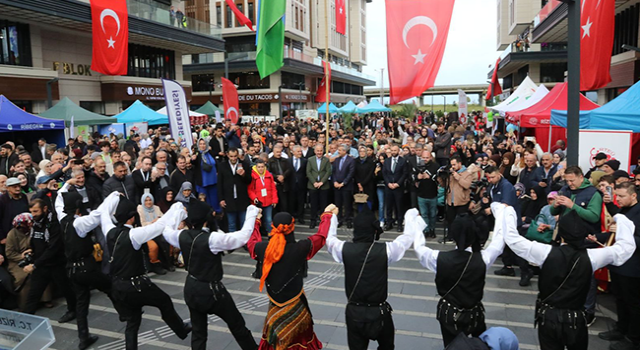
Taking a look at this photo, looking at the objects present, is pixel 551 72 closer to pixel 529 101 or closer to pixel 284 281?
pixel 529 101

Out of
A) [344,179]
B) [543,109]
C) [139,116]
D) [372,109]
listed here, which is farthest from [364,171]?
[372,109]

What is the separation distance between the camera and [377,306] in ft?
14.1

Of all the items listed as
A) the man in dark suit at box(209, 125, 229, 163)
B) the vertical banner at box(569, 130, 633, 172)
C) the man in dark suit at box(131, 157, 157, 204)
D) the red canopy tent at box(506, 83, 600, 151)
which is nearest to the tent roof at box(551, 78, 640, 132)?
the vertical banner at box(569, 130, 633, 172)

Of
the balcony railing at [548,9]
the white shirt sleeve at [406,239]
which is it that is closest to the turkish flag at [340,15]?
the white shirt sleeve at [406,239]

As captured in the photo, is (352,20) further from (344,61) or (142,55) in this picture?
(142,55)

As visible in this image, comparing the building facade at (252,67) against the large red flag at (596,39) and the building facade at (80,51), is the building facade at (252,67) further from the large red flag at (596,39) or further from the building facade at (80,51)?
the large red flag at (596,39)

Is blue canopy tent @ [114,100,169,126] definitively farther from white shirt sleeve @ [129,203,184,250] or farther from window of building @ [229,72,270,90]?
→ window of building @ [229,72,270,90]

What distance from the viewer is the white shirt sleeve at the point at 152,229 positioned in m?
4.90

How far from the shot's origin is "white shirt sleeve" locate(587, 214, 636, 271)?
408cm

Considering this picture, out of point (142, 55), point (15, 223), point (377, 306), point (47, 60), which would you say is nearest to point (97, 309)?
point (15, 223)

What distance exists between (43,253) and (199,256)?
107 inches

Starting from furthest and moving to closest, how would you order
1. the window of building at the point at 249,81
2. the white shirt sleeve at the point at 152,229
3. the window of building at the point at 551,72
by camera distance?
the window of building at the point at 249,81 < the window of building at the point at 551,72 < the white shirt sleeve at the point at 152,229

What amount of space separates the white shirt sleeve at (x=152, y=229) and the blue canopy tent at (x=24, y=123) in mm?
10858

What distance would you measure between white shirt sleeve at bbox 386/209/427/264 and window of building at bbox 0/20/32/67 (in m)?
20.6
